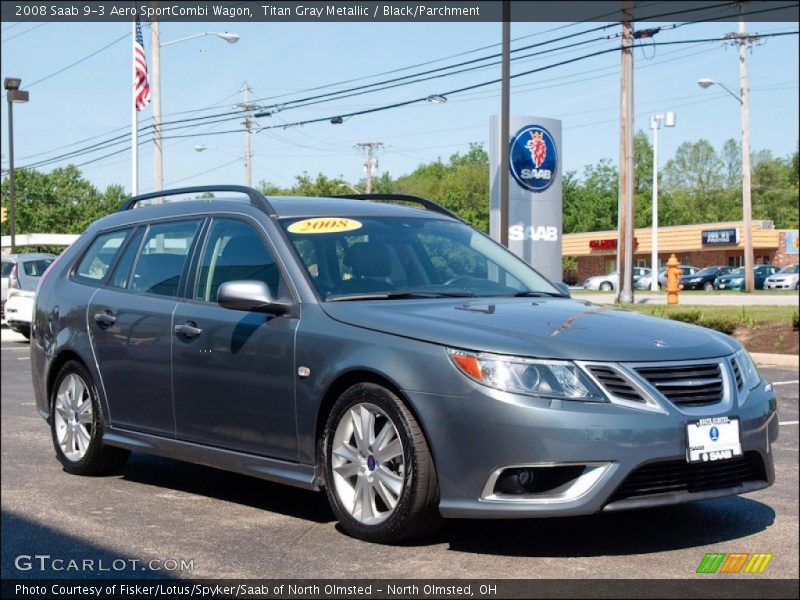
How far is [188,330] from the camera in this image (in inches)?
239

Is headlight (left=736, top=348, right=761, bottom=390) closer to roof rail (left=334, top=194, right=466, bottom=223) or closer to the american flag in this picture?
roof rail (left=334, top=194, right=466, bottom=223)

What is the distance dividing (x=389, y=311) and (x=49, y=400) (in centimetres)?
312

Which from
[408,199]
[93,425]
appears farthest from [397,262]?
[93,425]

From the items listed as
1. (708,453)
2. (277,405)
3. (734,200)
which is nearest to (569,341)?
(708,453)

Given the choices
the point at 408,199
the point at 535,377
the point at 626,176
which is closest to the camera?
the point at 535,377

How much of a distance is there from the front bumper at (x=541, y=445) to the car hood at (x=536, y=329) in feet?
0.80

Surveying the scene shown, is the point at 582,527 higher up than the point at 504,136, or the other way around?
the point at 504,136

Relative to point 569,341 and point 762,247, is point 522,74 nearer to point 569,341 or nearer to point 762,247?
point 569,341

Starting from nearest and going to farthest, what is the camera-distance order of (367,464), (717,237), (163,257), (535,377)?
(535,377)
(367,464)
(163,257)
(717,237)

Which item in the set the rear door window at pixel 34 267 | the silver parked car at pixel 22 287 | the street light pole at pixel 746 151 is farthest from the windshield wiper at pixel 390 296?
the street light pole at pixel 746 151

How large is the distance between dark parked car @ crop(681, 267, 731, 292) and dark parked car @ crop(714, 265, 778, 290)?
0.68 metres

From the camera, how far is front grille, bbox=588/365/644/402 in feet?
15.4

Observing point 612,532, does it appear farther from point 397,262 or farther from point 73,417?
point 73,417

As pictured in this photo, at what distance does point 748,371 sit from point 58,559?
10.8 feet
